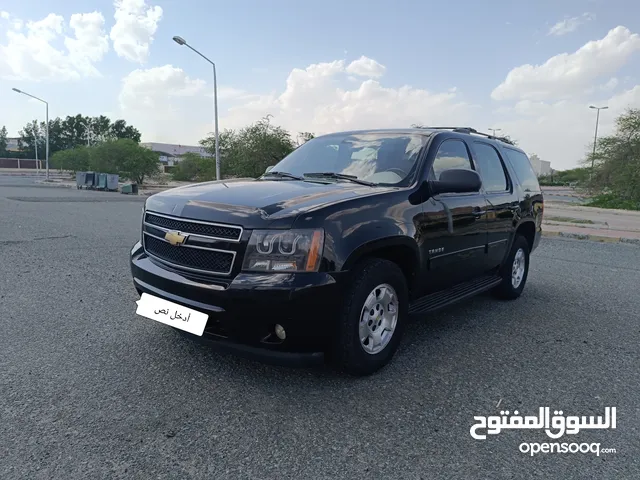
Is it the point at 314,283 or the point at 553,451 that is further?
the point at 314,283

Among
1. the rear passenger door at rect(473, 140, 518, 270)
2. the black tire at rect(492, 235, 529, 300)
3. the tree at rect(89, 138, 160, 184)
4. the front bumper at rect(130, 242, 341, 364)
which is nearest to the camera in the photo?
the front bumper at rect(130, 242, 341, 364)

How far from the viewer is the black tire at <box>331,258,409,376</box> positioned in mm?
2891

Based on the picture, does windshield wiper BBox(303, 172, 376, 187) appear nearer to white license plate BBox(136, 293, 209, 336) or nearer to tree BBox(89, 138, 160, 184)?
white license plate BBox(136, 293, 209, 336)

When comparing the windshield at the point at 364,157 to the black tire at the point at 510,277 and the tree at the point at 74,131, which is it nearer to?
the black tire at the point at 510,277

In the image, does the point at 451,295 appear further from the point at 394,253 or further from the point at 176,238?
the point at 176,238

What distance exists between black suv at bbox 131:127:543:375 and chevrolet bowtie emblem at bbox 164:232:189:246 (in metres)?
0.01

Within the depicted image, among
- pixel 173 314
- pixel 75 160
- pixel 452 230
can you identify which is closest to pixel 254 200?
pixel 173 314

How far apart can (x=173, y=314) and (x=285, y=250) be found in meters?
0.93

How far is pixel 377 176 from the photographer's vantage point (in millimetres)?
3762

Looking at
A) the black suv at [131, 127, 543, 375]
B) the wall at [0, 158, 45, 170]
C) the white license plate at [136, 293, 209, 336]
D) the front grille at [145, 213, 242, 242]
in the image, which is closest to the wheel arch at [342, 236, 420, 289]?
the black suv at [131, 127, 543, 375]

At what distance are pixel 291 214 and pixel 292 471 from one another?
1.39m

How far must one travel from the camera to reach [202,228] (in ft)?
9.66

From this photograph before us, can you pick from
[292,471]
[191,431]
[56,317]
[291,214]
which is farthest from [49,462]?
[56,317]

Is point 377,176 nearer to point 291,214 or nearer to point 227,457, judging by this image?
point 291,214
